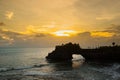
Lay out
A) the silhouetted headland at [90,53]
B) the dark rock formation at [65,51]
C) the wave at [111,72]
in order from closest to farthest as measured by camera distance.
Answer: the wave at [111,72]
the silhouetted headland at [90,53]
the dark rock formation at [65,51]

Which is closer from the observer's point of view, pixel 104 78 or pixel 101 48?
pixel 104 78

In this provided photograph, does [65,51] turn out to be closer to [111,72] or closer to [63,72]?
[63,72]

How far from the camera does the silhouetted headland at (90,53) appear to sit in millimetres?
73037

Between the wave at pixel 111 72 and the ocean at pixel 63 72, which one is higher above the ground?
the ocean at pixel 63 72

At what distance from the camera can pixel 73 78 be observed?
34.4 metres

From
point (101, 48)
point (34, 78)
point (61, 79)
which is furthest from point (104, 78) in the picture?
point (101, 48)

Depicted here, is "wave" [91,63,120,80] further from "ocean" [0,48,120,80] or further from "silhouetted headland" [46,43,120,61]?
"silhouetted headland" [46,43,120,61]

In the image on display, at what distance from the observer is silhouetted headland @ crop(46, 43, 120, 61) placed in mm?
73037

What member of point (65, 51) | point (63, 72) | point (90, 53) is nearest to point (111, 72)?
point (63, 72)

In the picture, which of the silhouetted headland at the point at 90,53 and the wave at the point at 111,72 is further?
the silhouetted headland at the point at 90,53

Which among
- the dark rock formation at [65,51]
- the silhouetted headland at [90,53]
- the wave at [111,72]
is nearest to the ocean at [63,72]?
the wave at [111,72]

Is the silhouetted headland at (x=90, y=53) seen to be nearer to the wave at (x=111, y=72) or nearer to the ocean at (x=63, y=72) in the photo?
the ocean at (x=63, y=72)

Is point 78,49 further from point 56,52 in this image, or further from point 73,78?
point 73,78

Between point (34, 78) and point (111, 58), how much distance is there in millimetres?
45831
